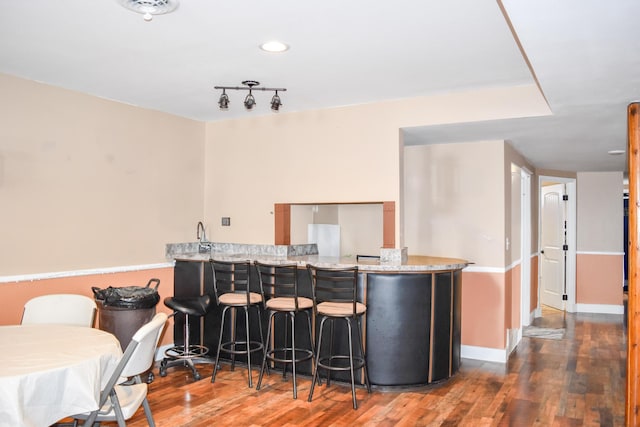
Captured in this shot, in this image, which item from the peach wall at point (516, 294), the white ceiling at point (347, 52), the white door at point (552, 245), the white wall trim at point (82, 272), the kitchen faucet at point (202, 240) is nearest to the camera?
the white ceiling at point (347, 52)

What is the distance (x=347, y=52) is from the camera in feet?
10.8

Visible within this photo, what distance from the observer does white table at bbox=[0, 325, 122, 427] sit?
1.95 metres

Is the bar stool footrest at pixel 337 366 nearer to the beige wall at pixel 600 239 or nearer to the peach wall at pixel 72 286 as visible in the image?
the peach wall at pixel 72 286

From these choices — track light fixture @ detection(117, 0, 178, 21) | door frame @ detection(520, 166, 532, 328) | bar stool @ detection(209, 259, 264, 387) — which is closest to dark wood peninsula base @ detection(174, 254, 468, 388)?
bar stool @ detection(209, 259, 264, 387)

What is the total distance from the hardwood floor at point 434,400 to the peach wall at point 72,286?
2.87ft

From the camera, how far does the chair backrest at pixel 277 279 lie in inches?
160

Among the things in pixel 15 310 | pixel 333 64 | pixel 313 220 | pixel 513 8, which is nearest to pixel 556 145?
pixel 313 220

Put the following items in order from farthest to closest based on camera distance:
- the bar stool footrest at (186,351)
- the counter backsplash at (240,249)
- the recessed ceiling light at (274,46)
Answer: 1. the counter backsplash at (240,249)
2. the bar stool footrest at (186,351)
3. the recessed ceiling light at (274,46)

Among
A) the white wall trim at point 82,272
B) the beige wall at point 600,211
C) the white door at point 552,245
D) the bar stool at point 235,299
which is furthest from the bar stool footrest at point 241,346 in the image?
the beige wall at point 600,211

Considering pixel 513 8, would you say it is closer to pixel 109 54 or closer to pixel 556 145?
pixel 109 54

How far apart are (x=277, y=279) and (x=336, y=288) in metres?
0.73

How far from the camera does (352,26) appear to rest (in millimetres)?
2861

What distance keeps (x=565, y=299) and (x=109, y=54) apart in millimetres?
7248

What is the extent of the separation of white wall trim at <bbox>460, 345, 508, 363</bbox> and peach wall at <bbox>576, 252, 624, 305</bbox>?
3.72 metres
